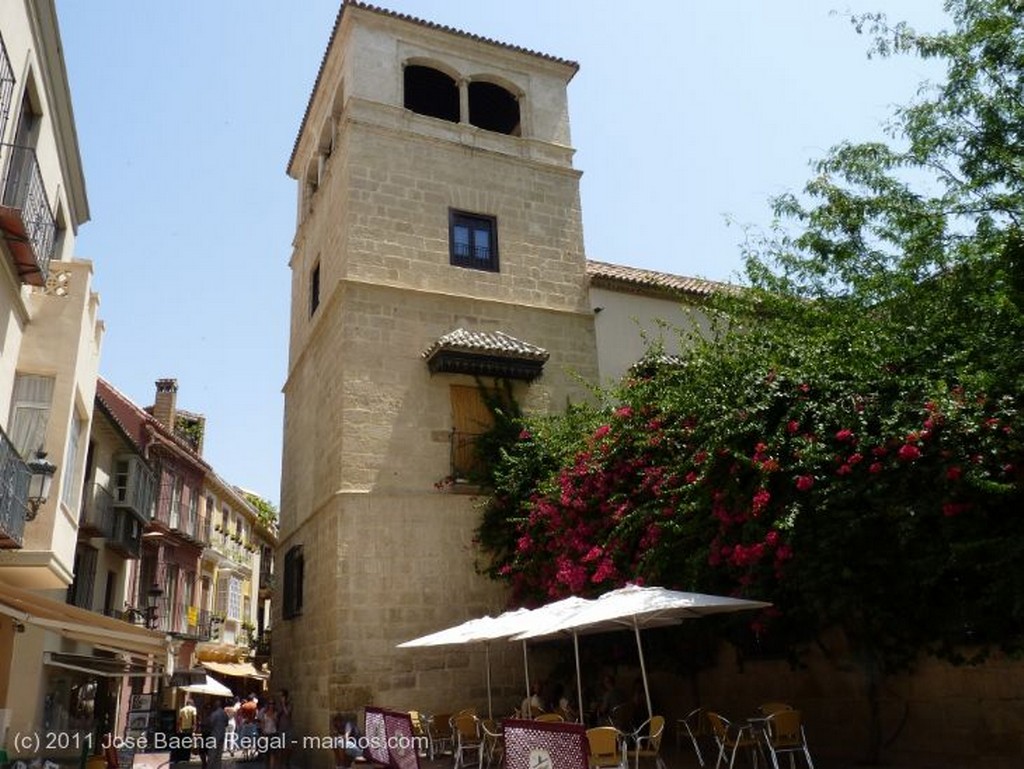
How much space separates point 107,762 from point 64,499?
3532 millimetres

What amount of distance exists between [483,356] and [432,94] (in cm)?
753

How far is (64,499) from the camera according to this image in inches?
426

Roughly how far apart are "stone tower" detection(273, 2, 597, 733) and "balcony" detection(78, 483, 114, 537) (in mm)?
4218

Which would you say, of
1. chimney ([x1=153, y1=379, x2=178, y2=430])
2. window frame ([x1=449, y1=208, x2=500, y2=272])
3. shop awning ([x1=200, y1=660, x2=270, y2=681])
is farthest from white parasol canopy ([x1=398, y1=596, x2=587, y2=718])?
chimney ([x1=153, y1=379, x2=178, y2=430])

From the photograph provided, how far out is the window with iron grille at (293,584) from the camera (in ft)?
49.7

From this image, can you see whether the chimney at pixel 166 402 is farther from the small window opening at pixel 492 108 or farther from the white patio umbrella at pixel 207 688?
the small window opening at pixel 492 108

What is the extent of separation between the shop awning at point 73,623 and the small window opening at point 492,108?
12.6 metres

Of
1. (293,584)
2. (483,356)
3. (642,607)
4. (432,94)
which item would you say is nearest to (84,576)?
(293,584)

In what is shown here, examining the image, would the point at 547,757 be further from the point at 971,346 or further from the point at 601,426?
the point at 601,426

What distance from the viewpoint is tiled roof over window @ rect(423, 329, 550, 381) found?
46.3 ft


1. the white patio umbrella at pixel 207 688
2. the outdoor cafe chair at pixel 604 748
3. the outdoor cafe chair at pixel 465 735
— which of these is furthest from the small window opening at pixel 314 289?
the outdoor cafe chair at pixel 604 748

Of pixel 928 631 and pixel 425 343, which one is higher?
pixel 425 343

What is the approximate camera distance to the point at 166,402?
29328mm

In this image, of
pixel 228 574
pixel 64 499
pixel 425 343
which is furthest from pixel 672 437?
pixel 228 574
